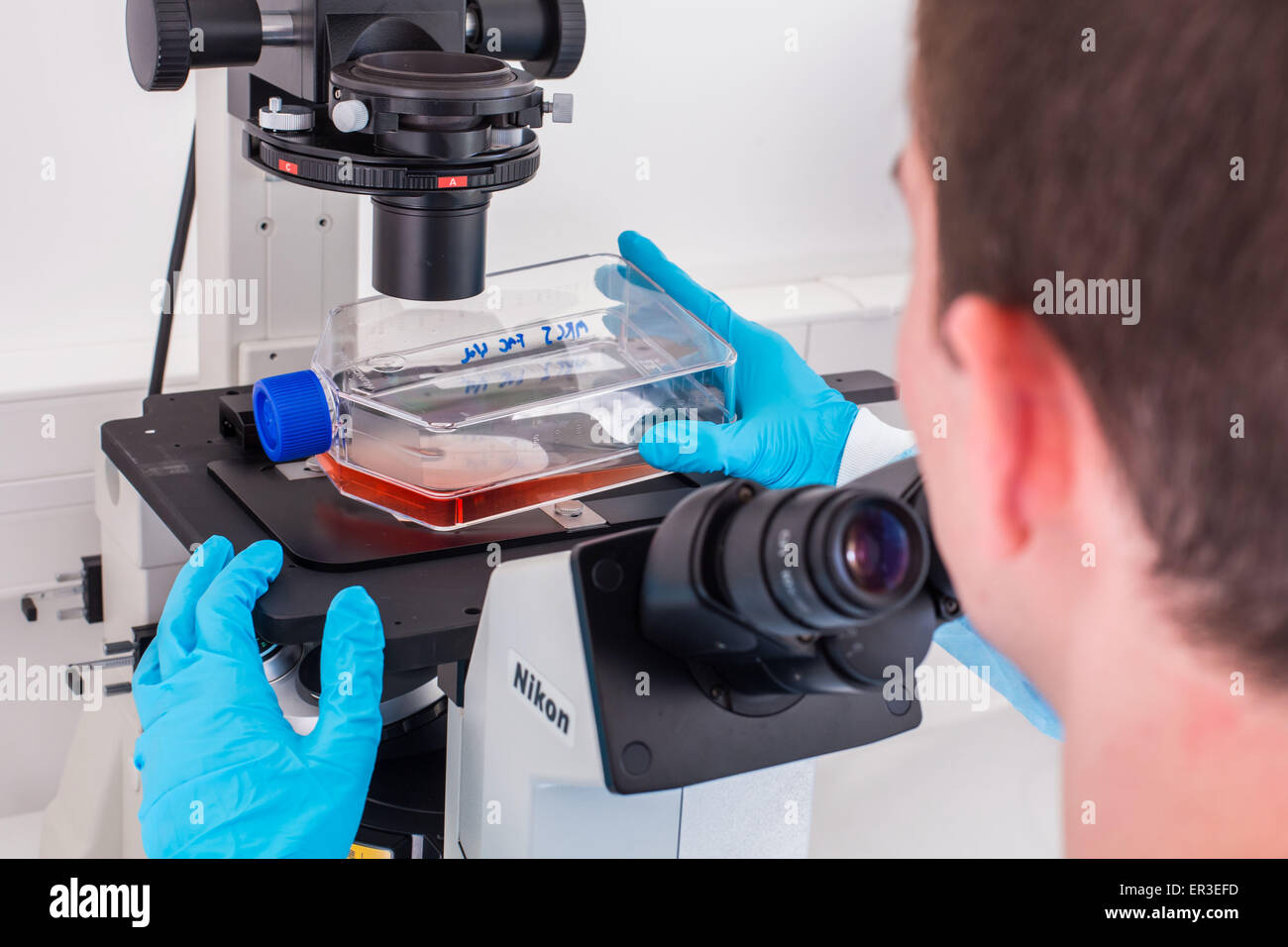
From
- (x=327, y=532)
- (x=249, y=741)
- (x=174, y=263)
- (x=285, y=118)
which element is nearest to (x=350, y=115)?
(x=285, y=118)

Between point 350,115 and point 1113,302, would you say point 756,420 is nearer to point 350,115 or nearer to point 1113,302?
point 350,115

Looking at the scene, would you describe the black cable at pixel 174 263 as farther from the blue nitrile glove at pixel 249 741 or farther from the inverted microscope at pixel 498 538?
Result: the blue nitrile glove at pixel 249 741

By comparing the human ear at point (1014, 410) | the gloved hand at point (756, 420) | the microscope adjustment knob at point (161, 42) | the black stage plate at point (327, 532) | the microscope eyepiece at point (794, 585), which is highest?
the microscope adjustment knob at point (161, 42)

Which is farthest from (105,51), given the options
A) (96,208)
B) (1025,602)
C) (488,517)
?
(1025,602)

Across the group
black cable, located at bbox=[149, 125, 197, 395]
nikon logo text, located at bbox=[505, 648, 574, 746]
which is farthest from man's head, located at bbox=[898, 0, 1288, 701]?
black cable, located at bbox=[149, 125, 197, 395]

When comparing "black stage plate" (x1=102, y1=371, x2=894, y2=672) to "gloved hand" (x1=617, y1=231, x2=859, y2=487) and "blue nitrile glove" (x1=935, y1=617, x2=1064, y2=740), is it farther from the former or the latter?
"blue nitrile glove" (x1=935, y1=617, x2=1064, y2=740)

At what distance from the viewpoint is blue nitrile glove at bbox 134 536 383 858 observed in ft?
3.17

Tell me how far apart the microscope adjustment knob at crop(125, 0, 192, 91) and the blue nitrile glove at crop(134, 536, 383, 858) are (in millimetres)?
388

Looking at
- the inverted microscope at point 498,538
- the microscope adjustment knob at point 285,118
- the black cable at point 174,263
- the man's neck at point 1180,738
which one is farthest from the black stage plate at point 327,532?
the man's neck at point 1180,738

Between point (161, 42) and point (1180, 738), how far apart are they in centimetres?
94

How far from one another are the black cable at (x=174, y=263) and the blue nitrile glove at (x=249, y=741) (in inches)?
22.1

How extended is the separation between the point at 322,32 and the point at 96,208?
0.71m

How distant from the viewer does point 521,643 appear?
782 mm

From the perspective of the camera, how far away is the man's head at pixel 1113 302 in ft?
1.32
